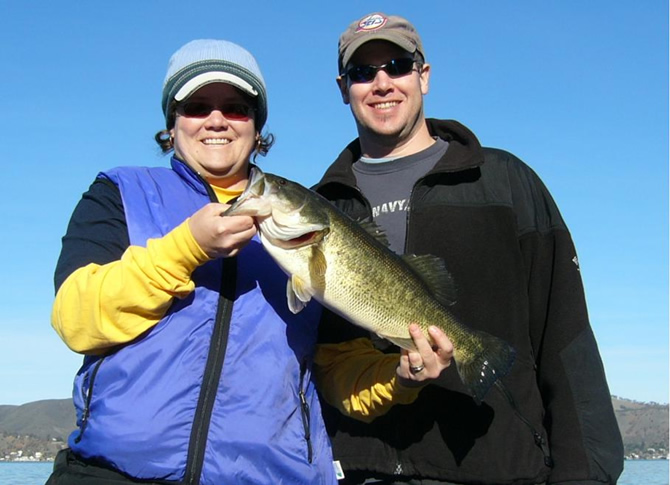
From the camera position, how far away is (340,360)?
536 centimetres

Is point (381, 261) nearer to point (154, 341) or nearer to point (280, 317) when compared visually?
point (280, 317)

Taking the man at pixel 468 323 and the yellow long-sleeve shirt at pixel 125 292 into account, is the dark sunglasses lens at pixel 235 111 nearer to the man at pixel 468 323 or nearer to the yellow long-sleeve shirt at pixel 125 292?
the man at pixel 468 323

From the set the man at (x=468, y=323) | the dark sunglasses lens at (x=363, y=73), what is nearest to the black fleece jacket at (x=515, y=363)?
the man at (x=468, y=323)

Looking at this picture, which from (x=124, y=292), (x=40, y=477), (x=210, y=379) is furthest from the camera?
(x=40, y=477)

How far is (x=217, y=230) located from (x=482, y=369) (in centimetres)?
189

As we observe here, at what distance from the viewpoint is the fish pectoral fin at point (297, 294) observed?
Answer: 4.59 meters

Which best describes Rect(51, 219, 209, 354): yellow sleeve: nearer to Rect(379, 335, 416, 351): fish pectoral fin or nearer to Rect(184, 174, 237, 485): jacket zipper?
Rect(184, 174, 237, 485): jacket zipper

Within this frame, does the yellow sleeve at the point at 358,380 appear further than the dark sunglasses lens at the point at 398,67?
No

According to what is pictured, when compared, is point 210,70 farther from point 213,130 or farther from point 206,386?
point 206,386

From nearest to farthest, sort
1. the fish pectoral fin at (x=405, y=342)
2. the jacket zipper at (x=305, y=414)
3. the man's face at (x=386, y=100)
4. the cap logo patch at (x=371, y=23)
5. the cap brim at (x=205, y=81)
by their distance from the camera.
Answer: the jacket zipper at (x=305, y=414) → the fish pectoral fin at (x=405, y=342) → the cap brim at (x=205, y=81) → the man's face at (x=386, y=100) → the cap logo patch at (x=371, y=23)

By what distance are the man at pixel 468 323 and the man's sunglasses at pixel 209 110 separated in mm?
1069

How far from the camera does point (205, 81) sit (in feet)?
16.2

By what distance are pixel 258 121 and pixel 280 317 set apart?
1.47m

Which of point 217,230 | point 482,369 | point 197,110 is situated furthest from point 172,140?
point 482,369
